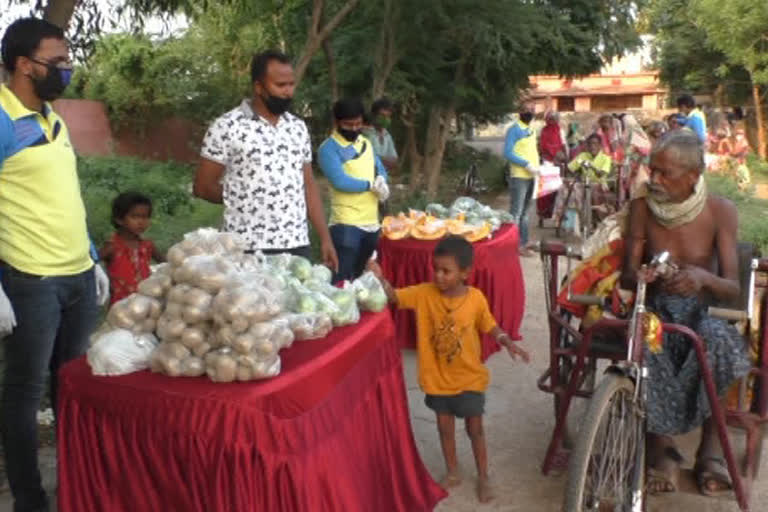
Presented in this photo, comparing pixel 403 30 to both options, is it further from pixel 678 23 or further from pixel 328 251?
pixel 678 23

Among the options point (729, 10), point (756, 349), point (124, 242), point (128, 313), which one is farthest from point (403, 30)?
point (729, 10)

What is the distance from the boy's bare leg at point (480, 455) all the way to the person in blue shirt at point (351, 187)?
1.72 metres

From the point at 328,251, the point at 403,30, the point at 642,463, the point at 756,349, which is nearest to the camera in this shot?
the point at 642,463

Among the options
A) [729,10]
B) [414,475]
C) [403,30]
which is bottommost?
[414,475]

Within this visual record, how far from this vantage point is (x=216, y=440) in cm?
231

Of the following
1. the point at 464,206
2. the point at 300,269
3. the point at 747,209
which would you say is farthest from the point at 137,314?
the point at 747,209

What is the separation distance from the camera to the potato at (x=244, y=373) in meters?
2.38

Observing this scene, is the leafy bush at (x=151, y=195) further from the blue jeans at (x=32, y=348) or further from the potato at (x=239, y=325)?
the potato at (x=239, y=325)

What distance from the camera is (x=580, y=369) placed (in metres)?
3.53

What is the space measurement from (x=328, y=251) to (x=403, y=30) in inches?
301

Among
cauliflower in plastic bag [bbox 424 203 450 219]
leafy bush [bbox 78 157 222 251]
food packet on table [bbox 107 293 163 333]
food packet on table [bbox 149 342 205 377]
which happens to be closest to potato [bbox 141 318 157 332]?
food packet on table [bbox 107 293 163 333]

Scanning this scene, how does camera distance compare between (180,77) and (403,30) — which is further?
(180,77)

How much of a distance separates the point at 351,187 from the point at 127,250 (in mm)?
1516

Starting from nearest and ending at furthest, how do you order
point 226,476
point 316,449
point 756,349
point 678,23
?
point 226,476
point 316,449
point 756,349
point 678,23
